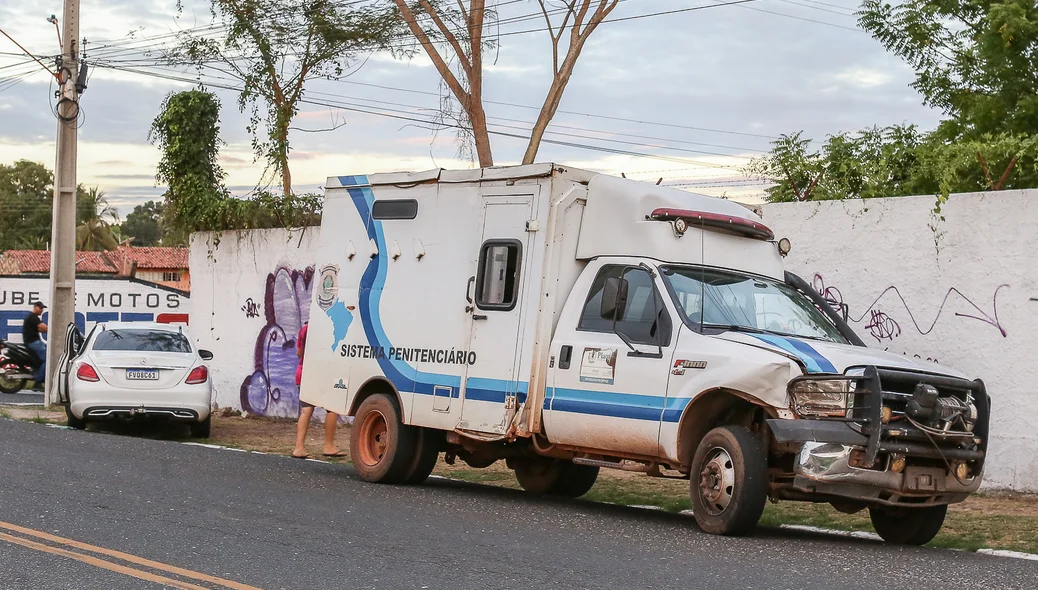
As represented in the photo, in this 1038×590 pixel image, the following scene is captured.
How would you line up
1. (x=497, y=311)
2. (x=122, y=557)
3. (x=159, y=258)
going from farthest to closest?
(x=159, y=258) < (x=497, y=311) < (x=122, y=557)

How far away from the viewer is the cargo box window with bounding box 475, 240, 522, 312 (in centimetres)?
1098

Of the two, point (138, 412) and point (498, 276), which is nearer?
point (498, 276)

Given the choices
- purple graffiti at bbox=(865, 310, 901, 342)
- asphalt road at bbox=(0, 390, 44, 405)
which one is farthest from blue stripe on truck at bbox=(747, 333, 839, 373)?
asphalt road at bbox=(0, 390, 44, 405)

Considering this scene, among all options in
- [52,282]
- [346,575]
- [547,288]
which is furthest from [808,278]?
[52,282]

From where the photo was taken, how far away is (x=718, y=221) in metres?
10.5

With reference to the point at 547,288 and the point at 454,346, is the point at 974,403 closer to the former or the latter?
the point at 547,288

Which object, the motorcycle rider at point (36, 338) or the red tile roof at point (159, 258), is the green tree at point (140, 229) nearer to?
the red tile roof at point (159, 258)

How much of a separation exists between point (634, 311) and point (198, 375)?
346 inches

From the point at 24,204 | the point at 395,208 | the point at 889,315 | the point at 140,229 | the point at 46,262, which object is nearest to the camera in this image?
the point at 395,208

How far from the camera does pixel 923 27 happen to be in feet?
63.0

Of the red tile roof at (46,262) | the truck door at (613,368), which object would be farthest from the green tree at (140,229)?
the truck door at (613,368)

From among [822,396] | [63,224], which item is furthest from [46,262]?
[822,396]

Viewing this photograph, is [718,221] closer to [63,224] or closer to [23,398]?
[63,224]

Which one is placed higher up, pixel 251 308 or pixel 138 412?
pixel 251 308
